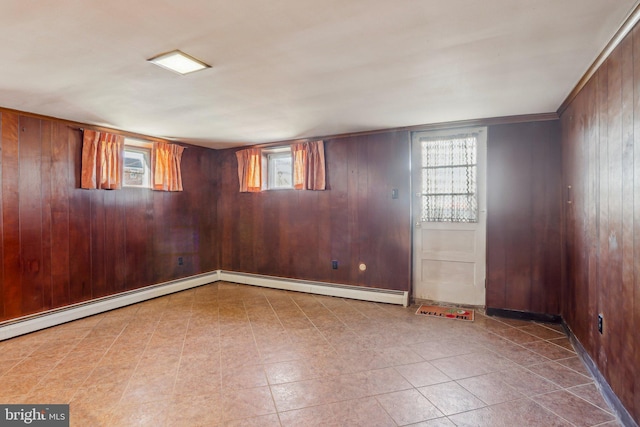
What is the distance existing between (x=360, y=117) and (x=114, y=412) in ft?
10.7

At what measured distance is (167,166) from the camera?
4602mm

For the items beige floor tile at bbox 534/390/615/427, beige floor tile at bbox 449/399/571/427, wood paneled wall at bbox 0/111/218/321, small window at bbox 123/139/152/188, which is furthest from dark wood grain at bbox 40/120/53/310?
beige floor tile at bbox 534/390/615/427

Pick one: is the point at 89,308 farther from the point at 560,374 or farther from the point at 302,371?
the point at 560,374

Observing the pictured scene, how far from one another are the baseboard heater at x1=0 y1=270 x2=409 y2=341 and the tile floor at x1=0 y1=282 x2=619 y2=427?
124mm

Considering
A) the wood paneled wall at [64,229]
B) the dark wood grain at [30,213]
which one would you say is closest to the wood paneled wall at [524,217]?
the wood paneled wall at [64,229]

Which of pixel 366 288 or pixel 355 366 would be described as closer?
pixel 355 366

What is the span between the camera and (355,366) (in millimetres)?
2547

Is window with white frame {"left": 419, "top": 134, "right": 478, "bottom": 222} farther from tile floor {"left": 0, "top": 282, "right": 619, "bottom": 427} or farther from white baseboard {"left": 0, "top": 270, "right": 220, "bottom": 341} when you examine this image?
white baseboard {"left": 0, "top": 270, "right": 220, "bottom": 341}

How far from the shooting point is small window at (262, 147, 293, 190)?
197 inches

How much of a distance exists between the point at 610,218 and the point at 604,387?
3.62ft

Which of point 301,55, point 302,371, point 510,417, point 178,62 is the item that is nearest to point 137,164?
point 178,62

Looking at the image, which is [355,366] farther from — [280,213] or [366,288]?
[280,213]

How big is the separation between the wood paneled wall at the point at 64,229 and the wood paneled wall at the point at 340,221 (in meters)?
1.06

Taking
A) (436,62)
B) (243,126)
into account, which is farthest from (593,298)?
(243,126)
